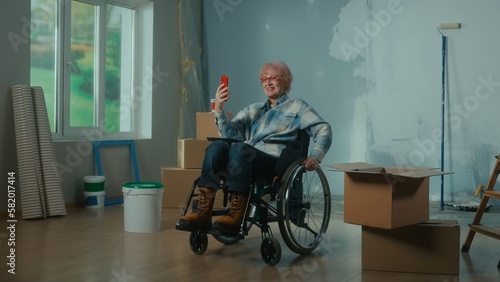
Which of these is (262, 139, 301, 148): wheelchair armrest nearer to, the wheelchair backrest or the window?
the wheelchair backrest

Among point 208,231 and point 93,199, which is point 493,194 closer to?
point 208,231

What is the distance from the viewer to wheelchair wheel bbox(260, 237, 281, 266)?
2965mm

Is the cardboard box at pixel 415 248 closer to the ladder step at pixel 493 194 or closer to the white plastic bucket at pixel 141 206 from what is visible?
the ladder step at pixel 493 194

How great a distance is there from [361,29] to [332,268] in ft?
9.42

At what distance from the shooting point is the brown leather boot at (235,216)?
296 cm

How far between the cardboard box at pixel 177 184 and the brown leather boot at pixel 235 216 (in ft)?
6.30

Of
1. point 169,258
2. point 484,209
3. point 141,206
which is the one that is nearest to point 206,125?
point 141,206

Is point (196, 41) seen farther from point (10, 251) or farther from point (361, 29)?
point (10, 251)

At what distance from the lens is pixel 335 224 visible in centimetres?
429

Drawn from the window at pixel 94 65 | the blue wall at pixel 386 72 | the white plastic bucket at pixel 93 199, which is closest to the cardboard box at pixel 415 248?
the blue wall at pixel 386 72

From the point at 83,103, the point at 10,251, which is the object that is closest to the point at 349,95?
the point at 83,103

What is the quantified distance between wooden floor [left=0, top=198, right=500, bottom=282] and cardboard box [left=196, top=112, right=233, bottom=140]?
984mm

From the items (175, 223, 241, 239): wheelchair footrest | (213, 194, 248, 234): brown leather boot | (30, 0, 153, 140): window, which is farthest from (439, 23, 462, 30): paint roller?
(175, 223, 241, 239): wheelchair footrest

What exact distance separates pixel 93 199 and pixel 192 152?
810 mm
